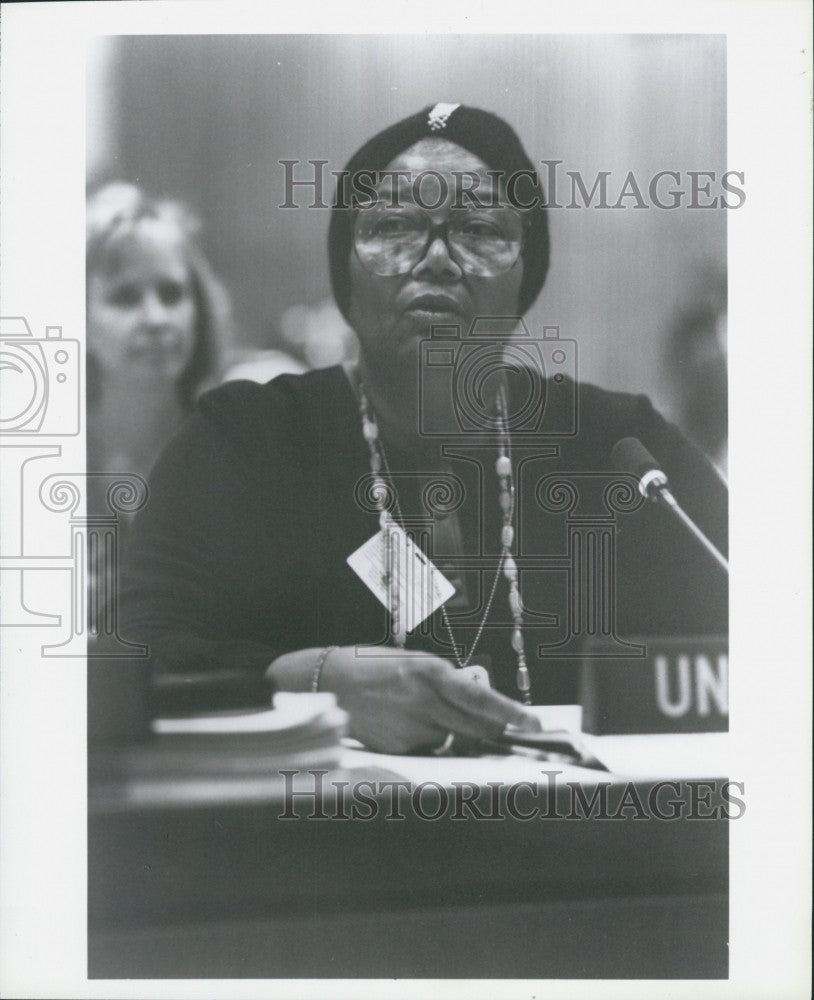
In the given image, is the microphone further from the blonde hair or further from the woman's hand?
the blonde hair

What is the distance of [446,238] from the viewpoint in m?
2.61

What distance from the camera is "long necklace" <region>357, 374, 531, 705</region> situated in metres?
2.59

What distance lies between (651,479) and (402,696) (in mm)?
732

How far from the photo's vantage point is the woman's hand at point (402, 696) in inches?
101

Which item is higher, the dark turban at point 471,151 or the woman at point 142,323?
the dark turban at point 471,151

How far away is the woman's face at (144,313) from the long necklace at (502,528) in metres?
0.42

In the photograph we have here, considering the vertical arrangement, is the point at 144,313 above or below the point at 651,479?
above

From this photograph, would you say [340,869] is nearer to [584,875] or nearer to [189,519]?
[584,875]

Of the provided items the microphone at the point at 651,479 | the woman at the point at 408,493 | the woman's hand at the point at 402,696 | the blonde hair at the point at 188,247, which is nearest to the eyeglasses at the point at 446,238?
the woman at the point at 408,493

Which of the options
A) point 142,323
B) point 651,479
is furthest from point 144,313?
point 651,479

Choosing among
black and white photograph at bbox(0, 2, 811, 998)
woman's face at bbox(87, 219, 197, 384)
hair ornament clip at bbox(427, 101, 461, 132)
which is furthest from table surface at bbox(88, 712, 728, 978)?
hair ornament clip at bbox(427, 101, 461, 132)

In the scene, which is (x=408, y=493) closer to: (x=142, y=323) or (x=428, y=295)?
(x=428, y=295)

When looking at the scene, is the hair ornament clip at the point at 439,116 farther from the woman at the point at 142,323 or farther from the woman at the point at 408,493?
the woman at the point at 142,323

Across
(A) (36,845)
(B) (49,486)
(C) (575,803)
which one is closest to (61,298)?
(B) (49,486)
